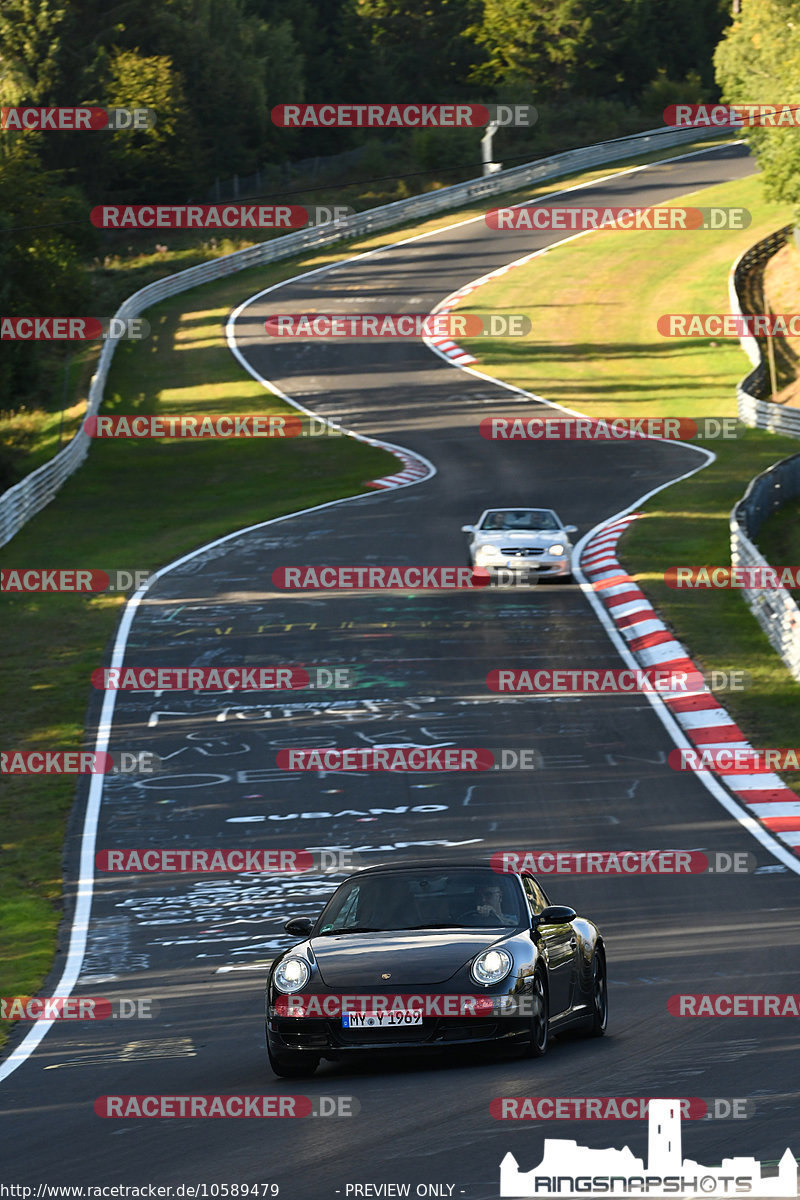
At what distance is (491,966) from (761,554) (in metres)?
21.2

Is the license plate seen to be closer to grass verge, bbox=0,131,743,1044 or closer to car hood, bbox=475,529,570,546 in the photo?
grass verge, bbox=0,131,743,1044

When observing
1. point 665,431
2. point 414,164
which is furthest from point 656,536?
point 414,164

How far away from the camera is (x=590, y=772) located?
19.3 metres

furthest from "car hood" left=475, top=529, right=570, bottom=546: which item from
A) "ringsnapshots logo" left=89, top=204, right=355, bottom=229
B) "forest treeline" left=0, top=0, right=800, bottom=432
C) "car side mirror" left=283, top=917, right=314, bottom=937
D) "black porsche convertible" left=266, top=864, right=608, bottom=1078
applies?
"ringsnapshots logo" left=89, top=204, right=355, bottom=229

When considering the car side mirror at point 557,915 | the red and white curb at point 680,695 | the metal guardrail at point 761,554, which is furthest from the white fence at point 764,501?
the car side mirror at point 557,915

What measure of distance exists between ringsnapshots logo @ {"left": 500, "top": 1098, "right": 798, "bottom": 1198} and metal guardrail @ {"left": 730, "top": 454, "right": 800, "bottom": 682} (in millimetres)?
16469

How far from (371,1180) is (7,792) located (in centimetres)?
1391

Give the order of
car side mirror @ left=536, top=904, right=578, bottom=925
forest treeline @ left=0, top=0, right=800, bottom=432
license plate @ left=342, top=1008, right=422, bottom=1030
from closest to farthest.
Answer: license plate @ left=342, top=1008, right=422, bottom=1030
car side mirror @ left=536, top=904, right=578, bottom=925
forest treeline @ left=0, top=0, right=800, bottom=432

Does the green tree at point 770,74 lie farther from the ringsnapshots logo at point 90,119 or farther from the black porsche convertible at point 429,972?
the black porsche convertible at point 429,972

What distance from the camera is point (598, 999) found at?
10.6 metres

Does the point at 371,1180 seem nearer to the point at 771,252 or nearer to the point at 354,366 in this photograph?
the point at 354,366

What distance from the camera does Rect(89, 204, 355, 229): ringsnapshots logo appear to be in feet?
255

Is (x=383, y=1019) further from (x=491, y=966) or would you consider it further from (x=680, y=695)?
(x=680, y=695)

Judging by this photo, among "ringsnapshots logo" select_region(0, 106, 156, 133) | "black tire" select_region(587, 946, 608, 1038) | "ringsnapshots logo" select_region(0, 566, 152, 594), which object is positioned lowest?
"ringsnapshots logo" select_region(0, 566, 152, 594)
